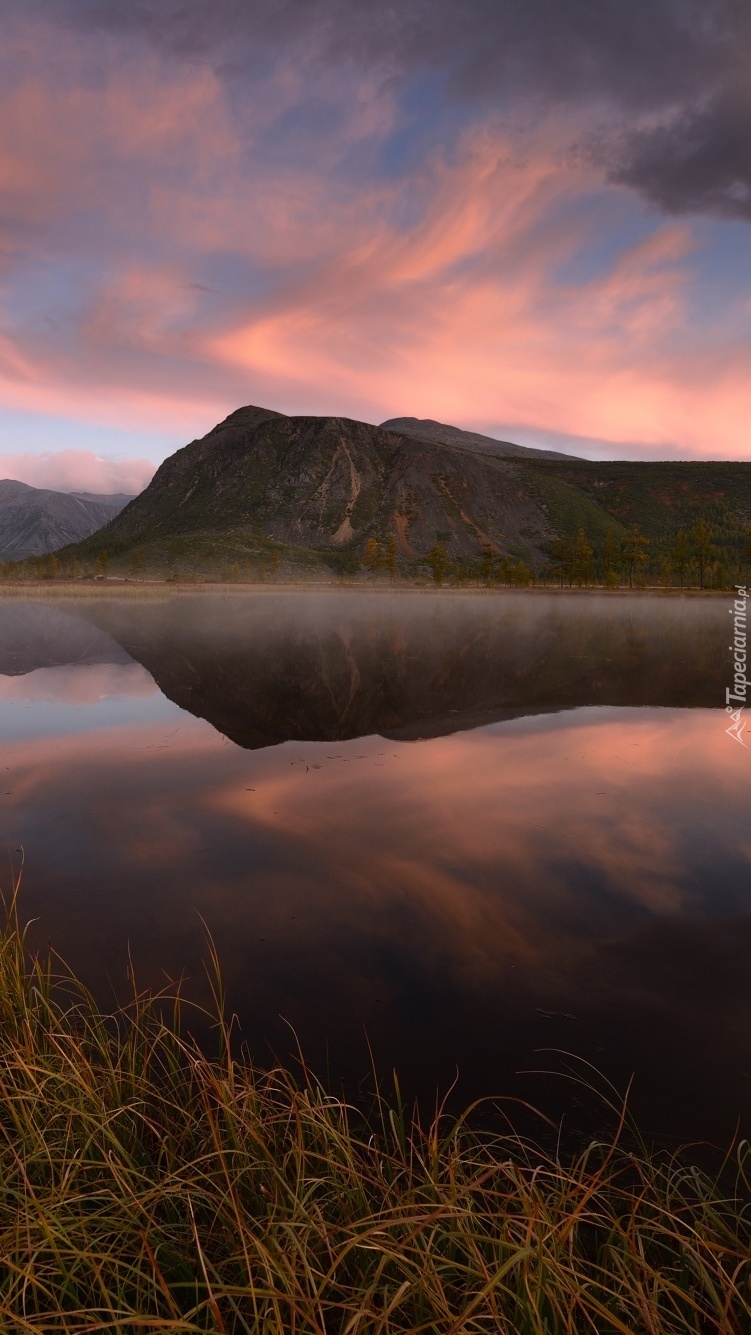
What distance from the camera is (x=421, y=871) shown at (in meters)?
10.6

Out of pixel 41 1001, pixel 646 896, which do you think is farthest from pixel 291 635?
pixel 41 1001

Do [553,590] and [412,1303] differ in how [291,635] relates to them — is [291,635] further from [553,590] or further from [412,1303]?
[553,590]

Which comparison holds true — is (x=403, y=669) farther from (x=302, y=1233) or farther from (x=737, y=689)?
(x=302, y=1233)

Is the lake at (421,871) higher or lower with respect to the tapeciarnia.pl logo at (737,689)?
lower

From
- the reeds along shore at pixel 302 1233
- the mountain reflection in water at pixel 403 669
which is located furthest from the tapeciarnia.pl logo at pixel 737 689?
the reeds along shore at pixel 302 1233

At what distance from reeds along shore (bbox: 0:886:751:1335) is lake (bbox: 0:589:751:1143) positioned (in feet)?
4.75

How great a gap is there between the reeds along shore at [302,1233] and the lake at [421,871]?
1447 mm

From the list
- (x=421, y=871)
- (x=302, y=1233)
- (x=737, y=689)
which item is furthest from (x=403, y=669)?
(x=302, y=1233)

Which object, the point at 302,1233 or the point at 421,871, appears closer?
the point at 302,1233

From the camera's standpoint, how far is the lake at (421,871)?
6.65 meters

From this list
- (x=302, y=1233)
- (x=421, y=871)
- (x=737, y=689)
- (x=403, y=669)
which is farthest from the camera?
(x=403, y=669)

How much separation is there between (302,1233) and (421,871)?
23.0 ft

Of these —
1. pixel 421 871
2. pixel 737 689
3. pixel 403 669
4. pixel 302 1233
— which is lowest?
pixel 421 871

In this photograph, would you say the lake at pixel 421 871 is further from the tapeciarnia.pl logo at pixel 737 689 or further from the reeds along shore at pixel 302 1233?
the reeds along shore at pixel 302 1233
